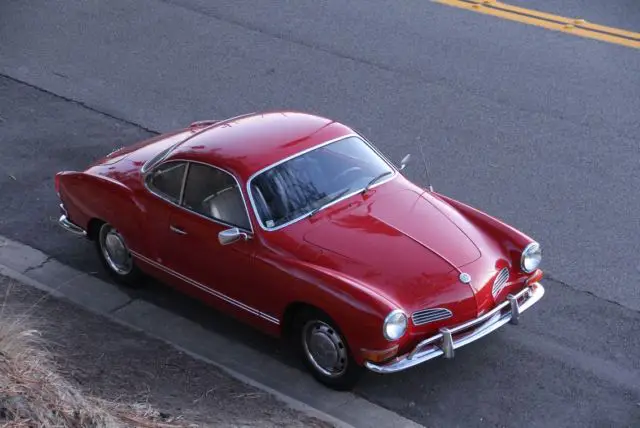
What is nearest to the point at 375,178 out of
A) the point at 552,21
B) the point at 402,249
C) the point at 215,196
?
the point at 402,249

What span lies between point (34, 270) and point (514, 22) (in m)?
8.13

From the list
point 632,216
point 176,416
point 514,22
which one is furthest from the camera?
point 514,22

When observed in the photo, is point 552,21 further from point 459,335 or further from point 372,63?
point 459,335

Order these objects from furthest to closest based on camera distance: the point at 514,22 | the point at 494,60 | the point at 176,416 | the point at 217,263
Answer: the point at 514,22, the point at 494,60, the point at 217,263, the point at 176,416

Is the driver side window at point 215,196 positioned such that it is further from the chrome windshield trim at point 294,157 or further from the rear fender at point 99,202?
the rear fender at point 99,202

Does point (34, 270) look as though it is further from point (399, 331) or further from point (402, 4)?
point (402, 4)

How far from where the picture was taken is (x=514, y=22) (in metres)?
14.8

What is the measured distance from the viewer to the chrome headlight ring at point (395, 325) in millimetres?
7152

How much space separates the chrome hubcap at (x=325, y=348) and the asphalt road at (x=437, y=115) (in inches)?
13.7

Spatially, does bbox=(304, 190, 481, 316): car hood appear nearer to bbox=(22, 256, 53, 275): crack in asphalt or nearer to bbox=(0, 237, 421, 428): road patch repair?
bbox=(0, 237, 421, 428): road patch repair

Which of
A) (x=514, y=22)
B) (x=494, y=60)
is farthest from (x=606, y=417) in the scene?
(x=514, y=22)

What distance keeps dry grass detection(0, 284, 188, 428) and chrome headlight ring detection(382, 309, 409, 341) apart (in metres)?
1.48

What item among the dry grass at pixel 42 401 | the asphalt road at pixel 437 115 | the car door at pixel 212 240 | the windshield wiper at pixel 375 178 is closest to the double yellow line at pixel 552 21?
the asphalt road at pixel 437 115

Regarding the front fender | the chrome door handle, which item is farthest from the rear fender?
the front fender
